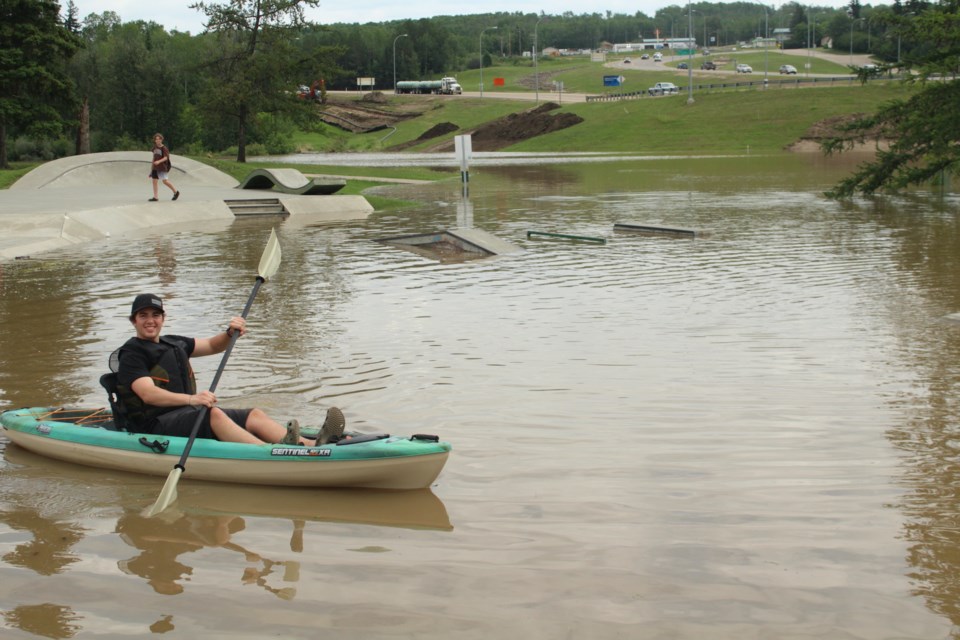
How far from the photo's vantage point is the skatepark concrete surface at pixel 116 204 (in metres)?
22.3

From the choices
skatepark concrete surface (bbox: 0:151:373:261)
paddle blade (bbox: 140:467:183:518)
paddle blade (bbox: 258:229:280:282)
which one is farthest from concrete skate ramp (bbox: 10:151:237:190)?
paddle blade (bbox: 140:467:183:518)

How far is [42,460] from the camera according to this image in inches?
322

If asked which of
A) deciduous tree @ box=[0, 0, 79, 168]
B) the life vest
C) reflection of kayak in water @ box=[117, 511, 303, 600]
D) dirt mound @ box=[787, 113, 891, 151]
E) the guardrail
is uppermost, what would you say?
the guardrail

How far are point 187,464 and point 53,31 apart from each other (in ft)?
120

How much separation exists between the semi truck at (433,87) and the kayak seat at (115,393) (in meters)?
114

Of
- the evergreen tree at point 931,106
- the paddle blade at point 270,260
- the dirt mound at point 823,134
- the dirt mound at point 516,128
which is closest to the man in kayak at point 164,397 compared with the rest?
the paddle blade at point 270,260

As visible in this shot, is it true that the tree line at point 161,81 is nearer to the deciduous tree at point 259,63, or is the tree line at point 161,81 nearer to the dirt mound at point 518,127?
the deciduous tree at point 259,63

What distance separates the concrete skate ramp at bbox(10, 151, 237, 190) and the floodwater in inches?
685

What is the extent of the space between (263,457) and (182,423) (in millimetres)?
744

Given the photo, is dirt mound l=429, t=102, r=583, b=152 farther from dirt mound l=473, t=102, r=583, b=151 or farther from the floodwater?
the floodwater

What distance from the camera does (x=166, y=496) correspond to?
6.98m

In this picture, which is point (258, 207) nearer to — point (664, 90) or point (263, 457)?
point (263, 457)

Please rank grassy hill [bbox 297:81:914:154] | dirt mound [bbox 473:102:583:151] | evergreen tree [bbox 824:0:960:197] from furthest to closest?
dirt mound [bbox 473:102:583:151] → grassy hill [bbox 297:81:914:154] → evergreen tree [bbox 824:0:960:197]

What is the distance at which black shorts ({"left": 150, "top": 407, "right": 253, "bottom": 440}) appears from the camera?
7590 millimetres
